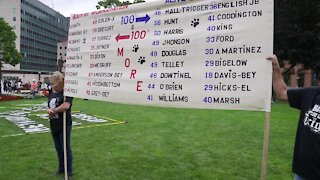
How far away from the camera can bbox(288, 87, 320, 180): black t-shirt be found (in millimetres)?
3470

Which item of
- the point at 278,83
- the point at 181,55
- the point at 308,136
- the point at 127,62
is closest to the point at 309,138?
the point at 308,136

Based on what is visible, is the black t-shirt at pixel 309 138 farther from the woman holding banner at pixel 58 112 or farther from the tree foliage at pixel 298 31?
the tree foliage at pixel 298 31

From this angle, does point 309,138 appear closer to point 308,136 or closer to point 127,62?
point 308,136

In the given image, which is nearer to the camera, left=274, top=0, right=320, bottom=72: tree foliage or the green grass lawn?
the green grass lawn

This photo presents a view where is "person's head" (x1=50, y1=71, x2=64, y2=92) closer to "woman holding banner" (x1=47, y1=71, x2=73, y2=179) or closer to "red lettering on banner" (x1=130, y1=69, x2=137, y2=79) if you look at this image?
"woman holding banner" (x1=47, y1=71, x2=73, y2=179)

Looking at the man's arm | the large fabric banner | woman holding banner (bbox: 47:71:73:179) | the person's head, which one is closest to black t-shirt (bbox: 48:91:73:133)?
woman holding banner (bbox: 47:71:73:179)

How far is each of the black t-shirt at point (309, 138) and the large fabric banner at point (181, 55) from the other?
450 millimetres

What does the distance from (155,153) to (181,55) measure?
4.93 m

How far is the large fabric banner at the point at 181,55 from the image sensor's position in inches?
164

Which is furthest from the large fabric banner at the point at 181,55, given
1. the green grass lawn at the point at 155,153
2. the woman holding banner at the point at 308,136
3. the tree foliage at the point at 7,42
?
the tree foliage at the point at 7,42

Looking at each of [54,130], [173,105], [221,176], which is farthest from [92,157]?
[173,105]

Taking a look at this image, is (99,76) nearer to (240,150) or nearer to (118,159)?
(118,159)

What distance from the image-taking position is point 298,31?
140 feet

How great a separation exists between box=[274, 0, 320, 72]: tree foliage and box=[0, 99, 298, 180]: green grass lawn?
30.3 meters
